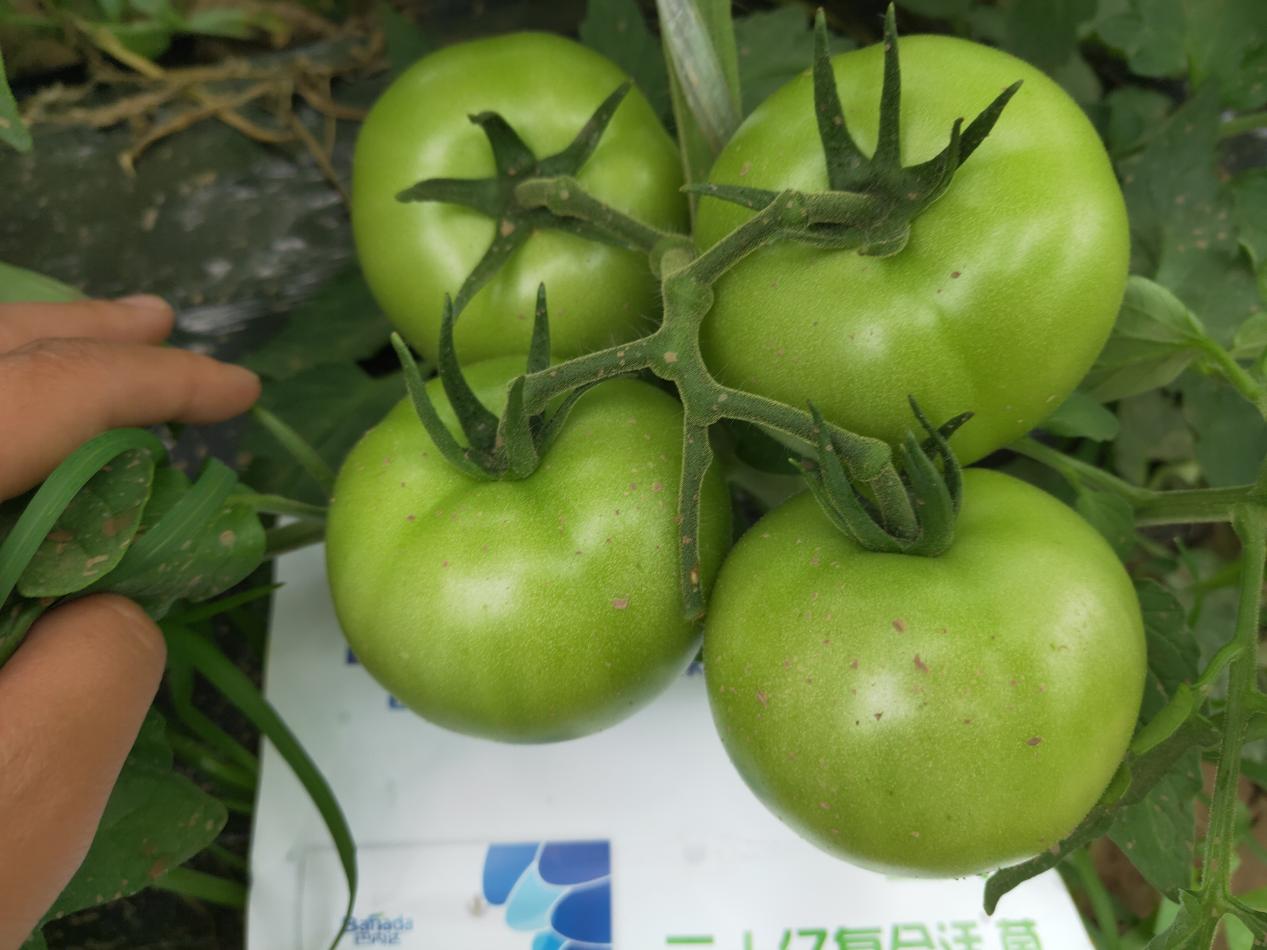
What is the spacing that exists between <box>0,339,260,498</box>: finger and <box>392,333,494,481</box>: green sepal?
0.68 ft

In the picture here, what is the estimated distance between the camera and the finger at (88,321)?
2.04 ft

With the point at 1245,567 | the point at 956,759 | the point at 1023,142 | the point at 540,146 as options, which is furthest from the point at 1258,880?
the point at 540,146

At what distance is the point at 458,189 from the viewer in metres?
0.54

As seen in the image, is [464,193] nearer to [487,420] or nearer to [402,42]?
[487,420]

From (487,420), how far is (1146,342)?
0.39 m

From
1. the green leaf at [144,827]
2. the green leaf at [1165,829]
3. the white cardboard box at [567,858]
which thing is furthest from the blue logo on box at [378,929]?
the green leaf at [1165,829]

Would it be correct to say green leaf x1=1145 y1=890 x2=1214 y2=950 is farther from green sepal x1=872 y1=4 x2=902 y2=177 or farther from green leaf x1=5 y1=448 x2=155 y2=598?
green leaf x1=5 y1=448 x2=155 y2=598

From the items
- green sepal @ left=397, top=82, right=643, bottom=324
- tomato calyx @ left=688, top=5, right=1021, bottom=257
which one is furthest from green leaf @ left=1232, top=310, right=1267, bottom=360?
green sepal @ left=397, top=82, right=643, bottom=324

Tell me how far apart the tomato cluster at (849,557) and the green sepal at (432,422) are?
13mm

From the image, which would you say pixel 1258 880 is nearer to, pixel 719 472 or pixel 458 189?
pixel 719 472

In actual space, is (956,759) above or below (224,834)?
above

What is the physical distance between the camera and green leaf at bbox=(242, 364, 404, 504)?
74 centimetres

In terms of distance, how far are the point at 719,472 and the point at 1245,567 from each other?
0.88 ft

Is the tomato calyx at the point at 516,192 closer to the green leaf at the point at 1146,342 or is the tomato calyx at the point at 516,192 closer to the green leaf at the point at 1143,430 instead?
the green leaf at the point at 1146,342
